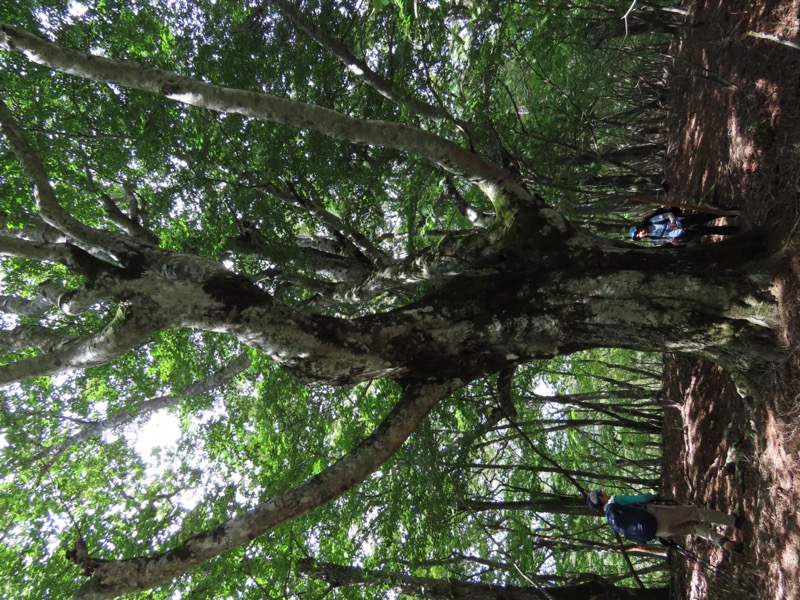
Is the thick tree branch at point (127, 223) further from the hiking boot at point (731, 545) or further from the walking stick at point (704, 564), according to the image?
the hiking boot at point (731, 545)

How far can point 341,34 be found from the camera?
26.1 ft

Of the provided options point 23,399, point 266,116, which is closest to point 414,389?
point 266,116

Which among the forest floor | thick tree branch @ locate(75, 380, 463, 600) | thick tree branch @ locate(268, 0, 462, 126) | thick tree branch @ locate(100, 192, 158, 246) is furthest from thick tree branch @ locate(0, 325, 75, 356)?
the forest floor

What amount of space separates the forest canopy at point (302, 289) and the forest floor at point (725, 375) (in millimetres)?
544

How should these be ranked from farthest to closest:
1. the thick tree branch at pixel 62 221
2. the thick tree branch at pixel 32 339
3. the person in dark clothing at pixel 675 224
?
the person in dark clothing at pixel 675 224, the thick tree branch at pixel 32 339, the thick tree branch at pixel 62 221

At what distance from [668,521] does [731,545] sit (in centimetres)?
62

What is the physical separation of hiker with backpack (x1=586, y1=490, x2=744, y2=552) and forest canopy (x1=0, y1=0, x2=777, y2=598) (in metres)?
1.61

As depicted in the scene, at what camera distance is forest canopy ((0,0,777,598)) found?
4.38 meters

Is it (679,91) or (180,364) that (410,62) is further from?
(180,364)

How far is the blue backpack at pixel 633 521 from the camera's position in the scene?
518 centimetres

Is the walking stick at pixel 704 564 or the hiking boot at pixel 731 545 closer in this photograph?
the hiking boot at pixel 731 545

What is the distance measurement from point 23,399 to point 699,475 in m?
10.9

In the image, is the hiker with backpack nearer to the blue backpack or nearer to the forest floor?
the blue backpack

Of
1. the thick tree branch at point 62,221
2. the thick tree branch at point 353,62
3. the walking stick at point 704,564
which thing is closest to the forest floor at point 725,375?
the walking stick at point 704,564
